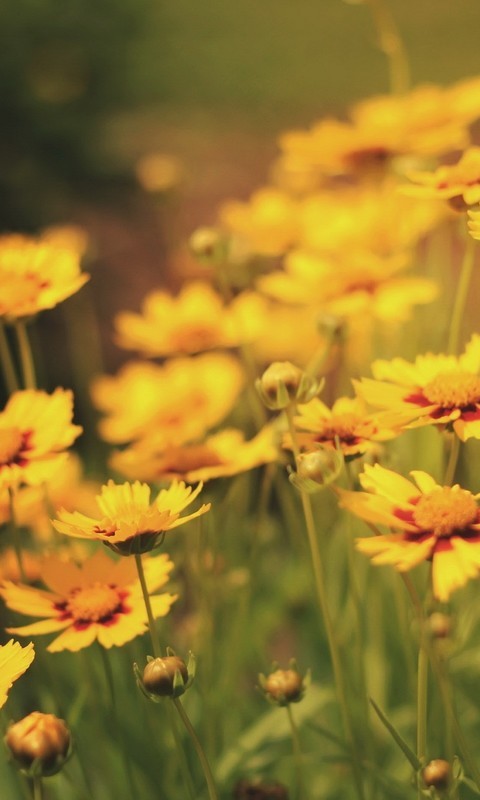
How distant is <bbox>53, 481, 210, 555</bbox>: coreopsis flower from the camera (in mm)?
531

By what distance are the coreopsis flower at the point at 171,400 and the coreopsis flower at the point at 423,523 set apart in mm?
295


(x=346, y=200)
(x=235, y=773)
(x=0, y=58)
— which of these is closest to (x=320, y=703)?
(x=235, y=773)

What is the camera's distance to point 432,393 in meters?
0.59

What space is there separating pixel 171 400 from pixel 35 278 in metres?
0.28

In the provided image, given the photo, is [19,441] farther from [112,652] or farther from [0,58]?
[0,58]

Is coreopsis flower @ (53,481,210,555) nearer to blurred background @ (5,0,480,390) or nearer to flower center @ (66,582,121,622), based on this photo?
flower center @ (66,582,121,622)

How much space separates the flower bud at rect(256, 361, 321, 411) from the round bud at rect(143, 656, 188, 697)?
0.15m

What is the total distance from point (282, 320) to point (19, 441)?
94 centimetres

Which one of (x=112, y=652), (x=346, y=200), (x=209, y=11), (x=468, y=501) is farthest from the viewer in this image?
(x=209, y=11)

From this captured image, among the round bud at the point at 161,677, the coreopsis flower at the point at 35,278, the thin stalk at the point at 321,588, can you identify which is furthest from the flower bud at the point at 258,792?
the coreopsis flower at the point at 35,278

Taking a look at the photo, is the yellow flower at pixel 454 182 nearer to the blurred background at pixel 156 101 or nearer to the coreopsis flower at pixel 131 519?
the coreopsis flower at pixel 131 519

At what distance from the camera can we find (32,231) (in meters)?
2.21

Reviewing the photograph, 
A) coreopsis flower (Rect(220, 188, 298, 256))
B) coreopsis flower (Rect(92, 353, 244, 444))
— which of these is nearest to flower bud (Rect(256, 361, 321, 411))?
coreopsis flower (Rect(92, 353, 244, 444))

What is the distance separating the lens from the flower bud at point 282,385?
22.5 inches
